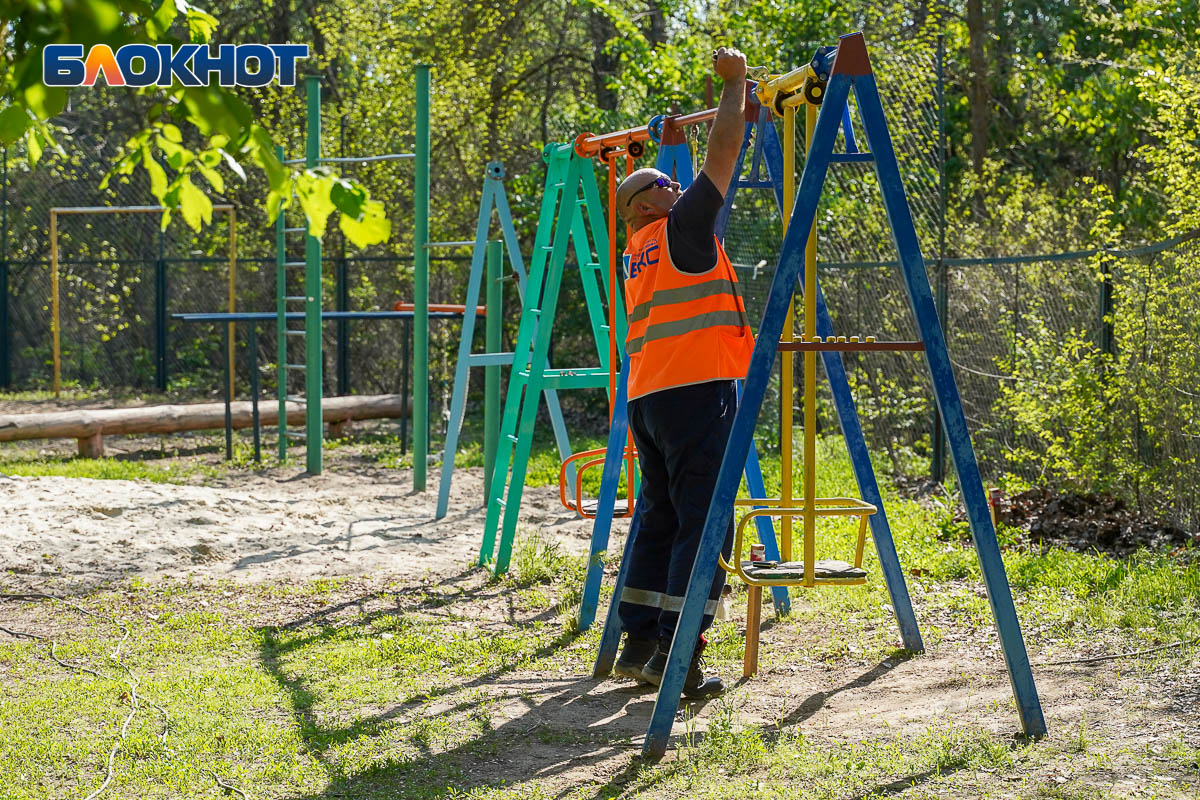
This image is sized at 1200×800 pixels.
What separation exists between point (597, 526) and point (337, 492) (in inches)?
188

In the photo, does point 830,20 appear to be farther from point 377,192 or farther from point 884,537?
point 884,537

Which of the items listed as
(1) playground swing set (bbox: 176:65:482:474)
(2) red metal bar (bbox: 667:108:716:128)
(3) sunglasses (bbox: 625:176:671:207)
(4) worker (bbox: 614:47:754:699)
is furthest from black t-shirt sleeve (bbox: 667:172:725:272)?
(1) playground swing set (bbox: 176:65:482:474)

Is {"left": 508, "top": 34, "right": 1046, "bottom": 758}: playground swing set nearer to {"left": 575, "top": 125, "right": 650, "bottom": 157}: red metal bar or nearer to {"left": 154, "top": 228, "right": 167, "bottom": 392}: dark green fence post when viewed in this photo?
{"left": 575, "top": 125, "right": 650, "bottom": 157}: red metal bar

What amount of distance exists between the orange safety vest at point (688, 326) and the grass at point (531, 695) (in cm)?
116

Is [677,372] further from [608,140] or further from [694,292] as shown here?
[608,140]

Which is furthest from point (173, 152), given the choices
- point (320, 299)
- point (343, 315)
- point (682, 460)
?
point (343, 315)

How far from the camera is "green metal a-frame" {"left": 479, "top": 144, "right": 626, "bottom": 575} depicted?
5.90m

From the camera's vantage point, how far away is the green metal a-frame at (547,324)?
5.90 m

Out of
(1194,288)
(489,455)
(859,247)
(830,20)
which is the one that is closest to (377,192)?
(830,20)

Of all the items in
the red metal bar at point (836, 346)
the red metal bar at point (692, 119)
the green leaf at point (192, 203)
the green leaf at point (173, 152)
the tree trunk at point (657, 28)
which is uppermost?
the tree trunk at point (657, 28)

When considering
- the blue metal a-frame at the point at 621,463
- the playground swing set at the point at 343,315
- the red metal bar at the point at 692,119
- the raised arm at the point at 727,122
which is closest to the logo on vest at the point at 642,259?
the blue metal a-frame at the point at 621,463

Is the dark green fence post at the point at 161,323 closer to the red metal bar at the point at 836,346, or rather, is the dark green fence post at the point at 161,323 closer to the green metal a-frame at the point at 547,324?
the green metal a-frame at the point at 547,324

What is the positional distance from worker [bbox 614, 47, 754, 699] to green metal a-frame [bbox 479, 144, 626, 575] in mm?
1219

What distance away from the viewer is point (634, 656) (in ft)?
15.1
